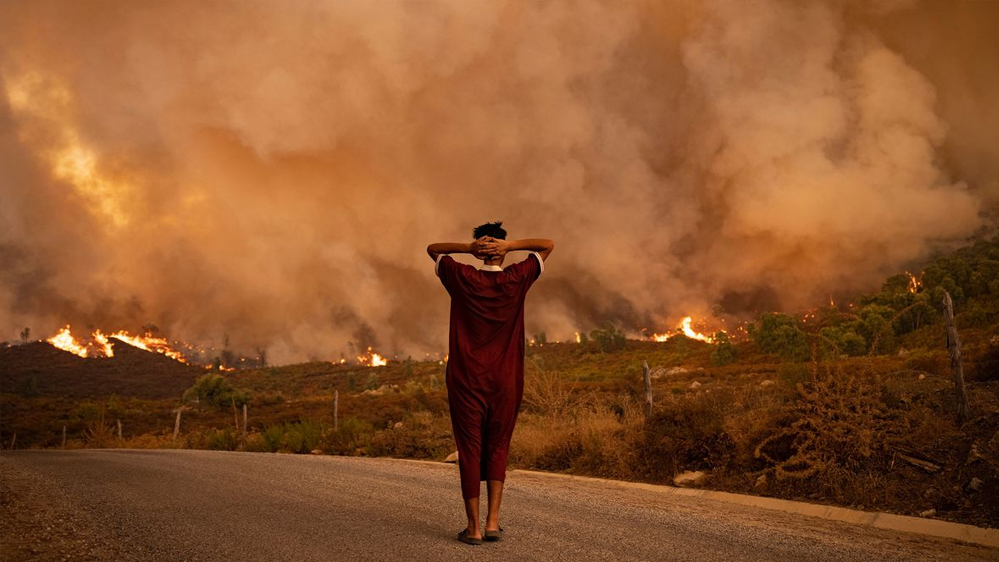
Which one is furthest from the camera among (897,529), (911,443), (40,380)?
(40,380)

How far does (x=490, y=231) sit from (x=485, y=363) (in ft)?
3.60

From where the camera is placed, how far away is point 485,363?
485cm

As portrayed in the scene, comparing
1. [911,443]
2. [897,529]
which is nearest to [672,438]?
[911,443]

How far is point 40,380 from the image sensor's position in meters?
133

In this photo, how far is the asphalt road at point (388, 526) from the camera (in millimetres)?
4574

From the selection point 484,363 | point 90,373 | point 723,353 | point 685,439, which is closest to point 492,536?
Answer: point 484,363

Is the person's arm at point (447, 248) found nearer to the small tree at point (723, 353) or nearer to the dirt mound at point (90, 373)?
the small tree at point (723, 353)

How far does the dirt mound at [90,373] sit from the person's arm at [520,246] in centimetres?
13453

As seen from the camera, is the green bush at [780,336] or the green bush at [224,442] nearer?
the green bush at [224,442]

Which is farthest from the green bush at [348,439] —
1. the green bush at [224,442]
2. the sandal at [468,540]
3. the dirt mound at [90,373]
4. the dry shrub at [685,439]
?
the dirt mound at [90,373]

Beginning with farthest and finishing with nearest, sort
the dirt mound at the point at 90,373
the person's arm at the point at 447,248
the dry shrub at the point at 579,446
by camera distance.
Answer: the dirt mound at the point at 90,373 < the dry shrub at the point at 579,446 < the person's arm at the point at 447,248

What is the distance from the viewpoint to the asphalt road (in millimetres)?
4574

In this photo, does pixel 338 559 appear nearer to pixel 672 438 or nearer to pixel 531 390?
pixel 672 438

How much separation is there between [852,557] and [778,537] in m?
0.77
